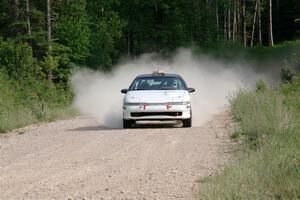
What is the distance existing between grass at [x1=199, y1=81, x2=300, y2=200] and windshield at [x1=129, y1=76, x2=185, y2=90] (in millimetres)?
3062

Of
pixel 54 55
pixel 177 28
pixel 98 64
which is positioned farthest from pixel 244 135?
pixel 177 28

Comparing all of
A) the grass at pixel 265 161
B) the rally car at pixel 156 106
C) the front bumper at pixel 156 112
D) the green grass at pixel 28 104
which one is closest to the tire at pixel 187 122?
the rally car at pixel 156 106

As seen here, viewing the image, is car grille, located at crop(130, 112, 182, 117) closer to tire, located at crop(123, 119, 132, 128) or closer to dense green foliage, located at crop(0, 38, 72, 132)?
tire, located at crop(123, 119, 132, 128)

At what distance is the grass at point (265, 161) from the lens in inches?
324

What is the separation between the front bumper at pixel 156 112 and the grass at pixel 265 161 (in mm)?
2000

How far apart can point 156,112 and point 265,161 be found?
8.51 m

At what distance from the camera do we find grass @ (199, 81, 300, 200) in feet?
27.0

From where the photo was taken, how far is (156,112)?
18.4 meters

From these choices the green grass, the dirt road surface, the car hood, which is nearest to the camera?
the dirt road surface

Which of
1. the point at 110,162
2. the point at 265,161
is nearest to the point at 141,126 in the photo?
the point at 110,162

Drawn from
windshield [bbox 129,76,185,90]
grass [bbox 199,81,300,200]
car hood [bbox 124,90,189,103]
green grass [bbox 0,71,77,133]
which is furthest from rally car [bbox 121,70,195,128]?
green grass [bbox 0,71,77,133]

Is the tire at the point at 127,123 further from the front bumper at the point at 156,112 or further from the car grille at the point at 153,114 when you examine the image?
the car grille at the point at 153,114

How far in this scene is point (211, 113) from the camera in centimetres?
2402

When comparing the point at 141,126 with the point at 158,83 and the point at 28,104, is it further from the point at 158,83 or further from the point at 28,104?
the point at 28,104
